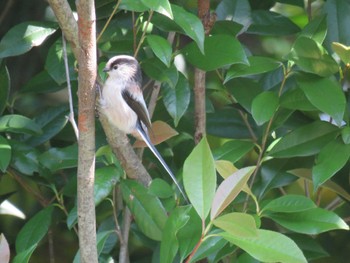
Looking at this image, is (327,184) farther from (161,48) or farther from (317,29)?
(161,48)

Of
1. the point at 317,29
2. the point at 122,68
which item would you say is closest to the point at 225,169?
the point at 122,68

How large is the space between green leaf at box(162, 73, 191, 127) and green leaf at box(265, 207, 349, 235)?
41 centimetres

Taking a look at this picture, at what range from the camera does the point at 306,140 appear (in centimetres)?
247

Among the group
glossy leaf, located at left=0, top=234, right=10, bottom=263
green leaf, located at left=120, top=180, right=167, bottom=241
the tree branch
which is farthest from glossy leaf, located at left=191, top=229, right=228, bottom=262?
glossy leaf, located at left=0, top=234, right=10, bottom=263

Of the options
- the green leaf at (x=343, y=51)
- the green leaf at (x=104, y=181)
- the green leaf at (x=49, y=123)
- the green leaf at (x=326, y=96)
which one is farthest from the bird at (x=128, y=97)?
the green leaf at (x=343, y=51)

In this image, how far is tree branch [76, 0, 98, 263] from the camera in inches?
75.9

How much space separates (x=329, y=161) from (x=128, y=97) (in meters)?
0.63

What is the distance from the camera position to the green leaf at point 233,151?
2.52 meters

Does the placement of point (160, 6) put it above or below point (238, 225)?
above

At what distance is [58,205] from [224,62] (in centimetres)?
73

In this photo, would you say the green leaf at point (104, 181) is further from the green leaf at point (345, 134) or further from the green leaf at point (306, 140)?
the green leaf at point (345, 134)

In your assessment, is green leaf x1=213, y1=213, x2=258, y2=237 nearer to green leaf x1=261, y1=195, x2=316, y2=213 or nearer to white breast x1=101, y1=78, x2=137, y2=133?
green leaf x1=261, y1=195, x2=316, y2=213

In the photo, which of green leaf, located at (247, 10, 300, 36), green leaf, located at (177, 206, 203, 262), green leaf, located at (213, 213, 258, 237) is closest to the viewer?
green leaf, located at (213, 213, 258, 237)

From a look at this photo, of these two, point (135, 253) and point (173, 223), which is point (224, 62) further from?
point (135, 253)
